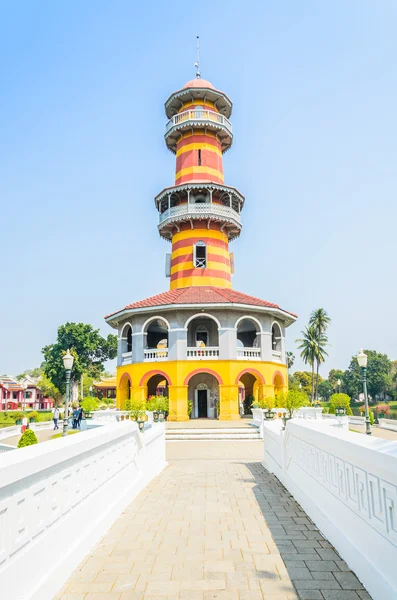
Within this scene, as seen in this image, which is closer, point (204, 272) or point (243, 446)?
point (243, 446)

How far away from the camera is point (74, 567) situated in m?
4.12

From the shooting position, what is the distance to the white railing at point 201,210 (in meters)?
29.0

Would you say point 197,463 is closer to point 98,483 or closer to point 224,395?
point 98,483

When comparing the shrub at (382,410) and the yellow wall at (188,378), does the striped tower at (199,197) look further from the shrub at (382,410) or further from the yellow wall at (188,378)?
the shrub at (382,410)

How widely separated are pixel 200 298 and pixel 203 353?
3479 millimetres

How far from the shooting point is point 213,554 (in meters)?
4.50

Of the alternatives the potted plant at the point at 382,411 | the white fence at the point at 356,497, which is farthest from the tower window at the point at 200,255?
the white fence at the point at 356,497

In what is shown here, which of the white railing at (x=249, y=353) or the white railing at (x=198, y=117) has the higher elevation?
the white railing at (x=198, y=117)

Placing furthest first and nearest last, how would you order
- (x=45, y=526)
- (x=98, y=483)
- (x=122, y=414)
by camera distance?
(x=122, y=414) → (x=98, y=483) → (x=45, y=526)

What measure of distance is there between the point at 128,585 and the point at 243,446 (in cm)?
1323

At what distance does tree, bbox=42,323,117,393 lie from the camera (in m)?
51.1

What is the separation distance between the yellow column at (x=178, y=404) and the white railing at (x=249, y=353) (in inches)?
159

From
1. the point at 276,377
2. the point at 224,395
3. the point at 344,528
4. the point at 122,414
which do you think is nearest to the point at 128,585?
the point at 344,528

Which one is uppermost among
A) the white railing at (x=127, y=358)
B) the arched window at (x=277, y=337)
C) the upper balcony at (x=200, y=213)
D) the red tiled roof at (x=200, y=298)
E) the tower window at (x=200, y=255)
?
the upper balcony at (x=200, y=213)
